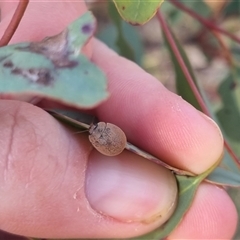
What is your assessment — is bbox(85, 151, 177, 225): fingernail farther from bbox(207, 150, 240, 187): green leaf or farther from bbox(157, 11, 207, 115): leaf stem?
bbox(157, 11, 207, 115): leaf stem

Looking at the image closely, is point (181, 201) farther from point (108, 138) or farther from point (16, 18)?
point (16, 18)

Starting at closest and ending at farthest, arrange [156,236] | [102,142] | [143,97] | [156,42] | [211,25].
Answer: [102,142]
[156,236]
[143,97]
[211,25]
[156,42]

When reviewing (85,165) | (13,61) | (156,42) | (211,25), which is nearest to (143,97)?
(85,165)

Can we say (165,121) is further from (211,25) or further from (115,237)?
(211,25)

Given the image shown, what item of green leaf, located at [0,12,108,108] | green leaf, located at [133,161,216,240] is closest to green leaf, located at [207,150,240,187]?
green leaf, located at [133,161,216,240]

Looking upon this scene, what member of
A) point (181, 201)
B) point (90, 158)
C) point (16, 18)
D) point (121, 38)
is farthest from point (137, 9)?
point (121, 38)

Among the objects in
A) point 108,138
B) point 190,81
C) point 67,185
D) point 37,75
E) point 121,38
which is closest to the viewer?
point 37,75
